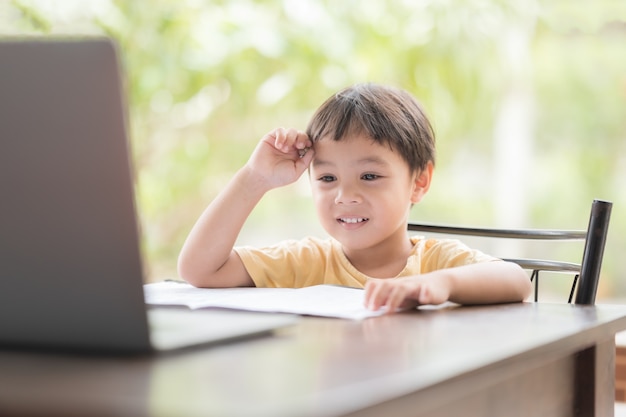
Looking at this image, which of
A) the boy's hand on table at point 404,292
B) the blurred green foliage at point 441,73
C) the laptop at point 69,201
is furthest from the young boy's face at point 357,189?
the blurred green foliage at point 441,73

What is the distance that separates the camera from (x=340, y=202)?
1452mm

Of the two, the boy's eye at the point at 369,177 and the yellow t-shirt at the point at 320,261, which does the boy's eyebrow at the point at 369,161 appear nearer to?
the boy's eye at the point at 369,177

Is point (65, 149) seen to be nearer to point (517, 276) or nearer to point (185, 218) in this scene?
Answer: point (517, 276)

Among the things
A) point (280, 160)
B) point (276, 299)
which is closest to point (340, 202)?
point (280, 160)

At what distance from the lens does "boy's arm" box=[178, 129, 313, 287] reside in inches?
55.7

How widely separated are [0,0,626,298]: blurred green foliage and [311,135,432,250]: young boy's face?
8.44 feet

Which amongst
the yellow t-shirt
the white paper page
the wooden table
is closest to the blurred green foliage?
the yellow t-shirt

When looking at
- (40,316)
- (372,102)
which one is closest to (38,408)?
(40,316)

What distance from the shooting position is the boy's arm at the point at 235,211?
141 centimetres

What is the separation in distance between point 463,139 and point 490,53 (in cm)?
42

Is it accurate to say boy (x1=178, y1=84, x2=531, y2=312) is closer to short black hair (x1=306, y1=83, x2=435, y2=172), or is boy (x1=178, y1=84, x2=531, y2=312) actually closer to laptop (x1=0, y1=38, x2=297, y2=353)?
short black hair (x1=306, y1=83, x2=435, y2=172)

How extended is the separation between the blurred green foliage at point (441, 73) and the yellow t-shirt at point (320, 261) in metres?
2.47

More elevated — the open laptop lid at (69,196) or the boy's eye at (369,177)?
the boy's eye at (369,177)

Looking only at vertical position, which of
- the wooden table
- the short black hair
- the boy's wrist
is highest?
the short black hair
